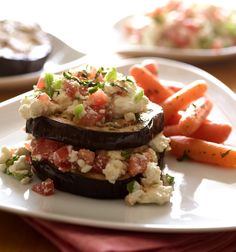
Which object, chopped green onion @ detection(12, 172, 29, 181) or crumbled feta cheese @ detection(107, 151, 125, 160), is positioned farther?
chopped green onion @ detection(12, 172, 29, 181)

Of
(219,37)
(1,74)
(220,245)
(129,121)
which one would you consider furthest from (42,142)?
(219,37)

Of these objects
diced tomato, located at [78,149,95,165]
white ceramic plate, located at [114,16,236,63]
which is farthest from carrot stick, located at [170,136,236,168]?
white ceramic plate, located at [114,16,236,63]

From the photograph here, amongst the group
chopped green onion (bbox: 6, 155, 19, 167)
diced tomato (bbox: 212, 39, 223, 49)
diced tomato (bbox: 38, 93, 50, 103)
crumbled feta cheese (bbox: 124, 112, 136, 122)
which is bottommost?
diced tomato (bbox: 212, 39, 223, 49)

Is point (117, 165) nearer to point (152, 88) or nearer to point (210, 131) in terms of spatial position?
point (210, 131)

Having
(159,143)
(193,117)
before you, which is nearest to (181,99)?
(193,117)

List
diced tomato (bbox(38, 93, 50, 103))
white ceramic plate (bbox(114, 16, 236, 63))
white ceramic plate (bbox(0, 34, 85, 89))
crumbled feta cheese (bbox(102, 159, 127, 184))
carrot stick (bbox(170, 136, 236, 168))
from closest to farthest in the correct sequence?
crumbled feta cheese (bbox(102, 159, 127, 184)) → diced tomato (bbox(38, 93, 50, 103)) → carrot stick (bbox(170, 136, 236, 168)) → white ceramic plate (bbox(0, 34, 85, 89)) → white ceramic plate (bbox(114, 16, 236, 63))

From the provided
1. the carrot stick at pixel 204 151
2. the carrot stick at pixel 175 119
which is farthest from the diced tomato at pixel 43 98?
the carrot stick at pixel 175 119

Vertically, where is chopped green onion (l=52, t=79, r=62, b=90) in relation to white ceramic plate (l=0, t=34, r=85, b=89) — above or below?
above

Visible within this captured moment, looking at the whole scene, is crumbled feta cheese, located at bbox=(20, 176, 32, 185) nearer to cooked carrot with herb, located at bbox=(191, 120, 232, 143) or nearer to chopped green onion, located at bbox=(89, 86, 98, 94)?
chopped green onion, located at bbox=(89, 86, 98, 94)

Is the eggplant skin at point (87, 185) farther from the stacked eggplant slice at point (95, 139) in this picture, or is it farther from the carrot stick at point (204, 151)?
the carrot stick at point (204, 151)
